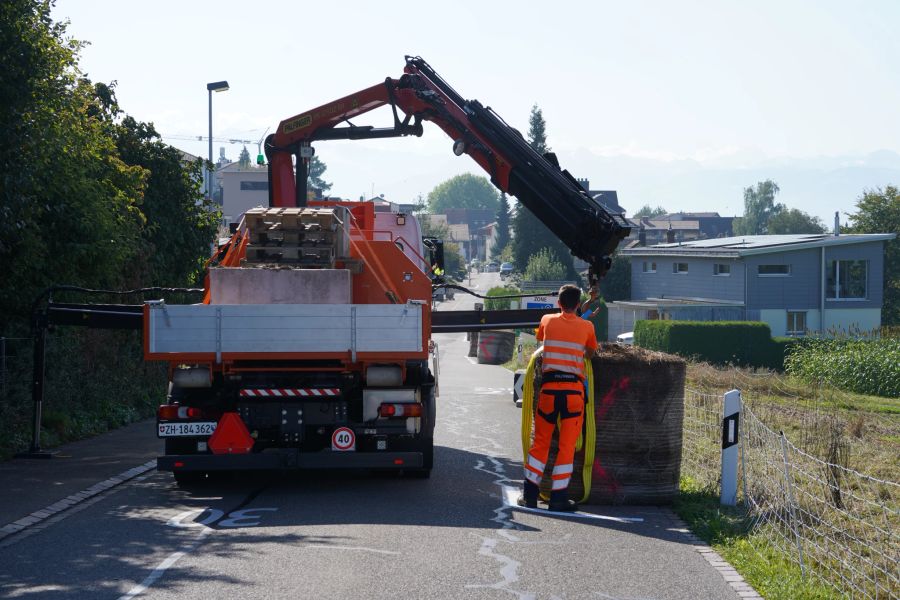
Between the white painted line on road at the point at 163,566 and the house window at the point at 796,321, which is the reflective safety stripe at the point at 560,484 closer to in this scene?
the white painted line on road at the point at 163,566

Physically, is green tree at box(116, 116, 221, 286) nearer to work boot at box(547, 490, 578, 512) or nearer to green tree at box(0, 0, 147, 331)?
green tree at box(0, 0, 147, 331)

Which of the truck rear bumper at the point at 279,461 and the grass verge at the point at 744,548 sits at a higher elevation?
the truck rear bumper at the point at 279,461

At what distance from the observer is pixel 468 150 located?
50.3 ft

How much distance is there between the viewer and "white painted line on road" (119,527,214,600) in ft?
23.8

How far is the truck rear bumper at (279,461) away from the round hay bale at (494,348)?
33095mm

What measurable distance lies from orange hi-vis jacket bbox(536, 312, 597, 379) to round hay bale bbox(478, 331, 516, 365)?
33863 mm

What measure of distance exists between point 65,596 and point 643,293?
5666cm

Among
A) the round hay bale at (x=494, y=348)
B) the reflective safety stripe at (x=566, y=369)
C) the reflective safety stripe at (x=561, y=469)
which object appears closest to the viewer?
the reflective safety stripe at (x=561, y=469)

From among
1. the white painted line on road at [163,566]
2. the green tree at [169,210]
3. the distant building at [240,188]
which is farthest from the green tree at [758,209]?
the white painted line on road at [163,566]

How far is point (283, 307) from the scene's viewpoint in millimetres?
11109

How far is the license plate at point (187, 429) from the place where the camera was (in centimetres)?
1127

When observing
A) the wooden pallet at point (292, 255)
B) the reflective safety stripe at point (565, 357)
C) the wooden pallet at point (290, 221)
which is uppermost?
the wooden pallet at point (290, 221)

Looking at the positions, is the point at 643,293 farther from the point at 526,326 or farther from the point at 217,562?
the point at 217,562

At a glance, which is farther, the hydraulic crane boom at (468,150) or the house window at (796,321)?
the house window at (796,321)
